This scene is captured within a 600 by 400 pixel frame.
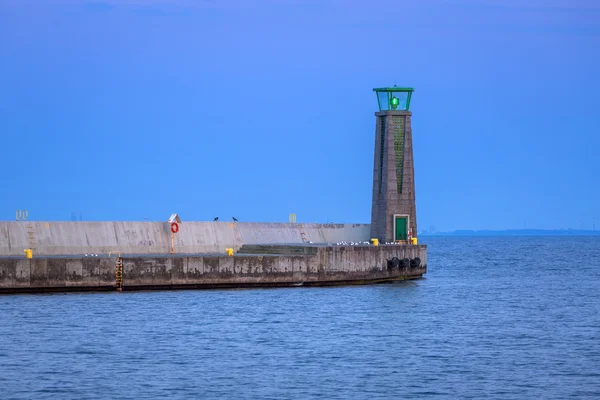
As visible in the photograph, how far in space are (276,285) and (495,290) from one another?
16253 mm

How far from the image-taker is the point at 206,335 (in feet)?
149

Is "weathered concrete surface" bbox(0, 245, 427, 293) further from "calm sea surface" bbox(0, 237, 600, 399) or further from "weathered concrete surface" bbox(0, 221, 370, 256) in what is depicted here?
"weathered concrete surface" bbox(0, 221, 370, 256)

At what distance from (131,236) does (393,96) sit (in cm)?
1970

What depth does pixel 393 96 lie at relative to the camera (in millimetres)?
73062

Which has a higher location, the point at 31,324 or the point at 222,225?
the point at 222,225

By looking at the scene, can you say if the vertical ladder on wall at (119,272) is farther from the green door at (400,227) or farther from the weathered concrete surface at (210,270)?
the green door at (400,227)

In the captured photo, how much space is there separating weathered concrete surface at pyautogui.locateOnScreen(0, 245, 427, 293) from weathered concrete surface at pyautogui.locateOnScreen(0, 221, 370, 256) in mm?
4569

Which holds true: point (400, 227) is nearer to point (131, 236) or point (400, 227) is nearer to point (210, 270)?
point (210, 270)

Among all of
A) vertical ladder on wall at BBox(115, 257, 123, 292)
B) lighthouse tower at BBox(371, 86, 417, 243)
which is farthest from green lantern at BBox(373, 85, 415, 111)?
vertical ladder on wall at BBox(115, 257, 123, 292)

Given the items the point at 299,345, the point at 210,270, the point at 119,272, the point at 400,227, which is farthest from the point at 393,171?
the point at 299,345

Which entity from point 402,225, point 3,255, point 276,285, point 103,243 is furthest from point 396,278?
point 3,255

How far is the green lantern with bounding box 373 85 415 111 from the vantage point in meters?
72.9

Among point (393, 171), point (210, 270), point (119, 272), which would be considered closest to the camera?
point (119, 272)

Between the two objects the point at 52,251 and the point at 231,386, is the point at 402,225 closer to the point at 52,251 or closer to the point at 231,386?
the point at 52,251
